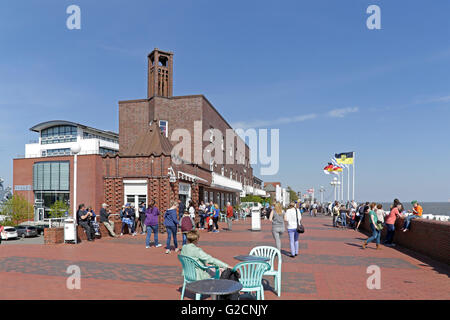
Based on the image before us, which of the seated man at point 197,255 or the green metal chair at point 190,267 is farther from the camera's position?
the seated man at point 197,255

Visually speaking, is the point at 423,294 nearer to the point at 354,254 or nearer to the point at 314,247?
the point at 354,254

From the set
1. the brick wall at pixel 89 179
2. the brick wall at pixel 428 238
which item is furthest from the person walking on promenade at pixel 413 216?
the brick wall at pixel 89 179

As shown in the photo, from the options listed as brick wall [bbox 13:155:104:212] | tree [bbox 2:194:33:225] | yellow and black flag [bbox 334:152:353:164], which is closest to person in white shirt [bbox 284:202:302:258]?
brick wall [bbox 13:155:104:212]

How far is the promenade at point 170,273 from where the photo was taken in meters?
6.45

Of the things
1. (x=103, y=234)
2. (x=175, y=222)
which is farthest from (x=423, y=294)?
(x=103, y=234)

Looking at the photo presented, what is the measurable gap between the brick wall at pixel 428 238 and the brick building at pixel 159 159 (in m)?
12.0

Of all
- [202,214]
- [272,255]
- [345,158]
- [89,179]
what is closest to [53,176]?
[89,179]

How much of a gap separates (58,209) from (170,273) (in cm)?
3549

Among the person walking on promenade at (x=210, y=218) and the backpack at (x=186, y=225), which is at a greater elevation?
the backpack at (x=186, y=225)

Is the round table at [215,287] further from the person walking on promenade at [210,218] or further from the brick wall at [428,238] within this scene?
the person walking on promenade at [210,218]

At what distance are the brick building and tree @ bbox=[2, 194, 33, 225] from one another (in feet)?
3.90

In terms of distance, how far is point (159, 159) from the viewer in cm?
1998

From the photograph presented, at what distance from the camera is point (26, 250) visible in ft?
40.3
